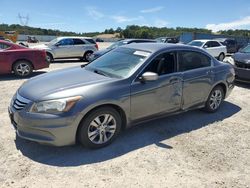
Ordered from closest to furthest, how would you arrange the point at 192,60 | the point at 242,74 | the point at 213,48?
1. the point at 192,60
2. the point at 242,74
3. the point at 213,48

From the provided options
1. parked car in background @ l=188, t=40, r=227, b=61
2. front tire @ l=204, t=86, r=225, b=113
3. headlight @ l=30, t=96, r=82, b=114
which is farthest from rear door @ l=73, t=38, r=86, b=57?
headlight @ l=30, t=96, r=82, b=114

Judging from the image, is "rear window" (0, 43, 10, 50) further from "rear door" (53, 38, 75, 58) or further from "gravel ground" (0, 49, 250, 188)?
"rear door" (53, 38, 75, 58)

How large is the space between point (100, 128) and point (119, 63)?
1.31 meters

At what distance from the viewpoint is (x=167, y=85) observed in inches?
184

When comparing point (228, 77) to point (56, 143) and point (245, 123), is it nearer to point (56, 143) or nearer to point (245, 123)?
point (245, 123)

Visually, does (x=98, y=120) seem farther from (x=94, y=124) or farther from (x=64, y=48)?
(x=64, y=48)

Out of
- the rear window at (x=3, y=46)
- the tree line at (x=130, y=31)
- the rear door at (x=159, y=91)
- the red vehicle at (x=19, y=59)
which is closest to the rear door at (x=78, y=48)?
the red vehicle at (x=19, y=59)

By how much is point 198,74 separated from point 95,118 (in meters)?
2.43

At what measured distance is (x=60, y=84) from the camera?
408 cm

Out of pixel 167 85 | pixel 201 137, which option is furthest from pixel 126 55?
pixel 201 137

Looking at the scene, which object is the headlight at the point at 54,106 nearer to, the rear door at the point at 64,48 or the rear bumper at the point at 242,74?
the rear bumper at the point at 242,74

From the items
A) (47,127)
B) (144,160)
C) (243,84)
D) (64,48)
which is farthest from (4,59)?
(243,84)

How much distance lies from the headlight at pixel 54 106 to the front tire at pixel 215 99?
3253 mm

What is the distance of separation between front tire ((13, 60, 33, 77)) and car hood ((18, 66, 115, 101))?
5200 mm
